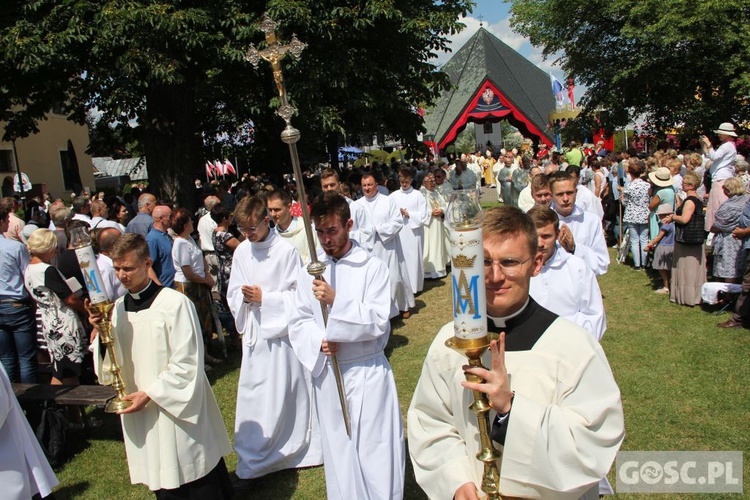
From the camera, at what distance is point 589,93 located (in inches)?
1038

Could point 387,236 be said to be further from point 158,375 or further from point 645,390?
point 158,375

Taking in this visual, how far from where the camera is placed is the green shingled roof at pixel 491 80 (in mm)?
34688

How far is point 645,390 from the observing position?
609 centimetres

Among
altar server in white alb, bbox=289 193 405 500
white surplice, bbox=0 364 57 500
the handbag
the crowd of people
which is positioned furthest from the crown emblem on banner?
the handbag

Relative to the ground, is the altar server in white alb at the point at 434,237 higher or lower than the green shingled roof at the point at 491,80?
lower

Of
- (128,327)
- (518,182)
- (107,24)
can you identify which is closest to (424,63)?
(518,182)

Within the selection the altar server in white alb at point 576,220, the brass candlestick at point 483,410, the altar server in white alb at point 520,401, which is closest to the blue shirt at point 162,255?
the altar server in white alb at point 576,220

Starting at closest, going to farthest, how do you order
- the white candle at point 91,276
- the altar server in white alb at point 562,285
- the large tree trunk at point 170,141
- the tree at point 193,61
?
the white candle at point 91,276, the altar server in white alb at point 562,285, the tree at point 193,61, the large tree trunk at point 170,141

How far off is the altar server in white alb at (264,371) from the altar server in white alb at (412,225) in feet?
20.1

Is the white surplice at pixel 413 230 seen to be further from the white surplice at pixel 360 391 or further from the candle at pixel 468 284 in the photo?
the candle at pixel 468 284

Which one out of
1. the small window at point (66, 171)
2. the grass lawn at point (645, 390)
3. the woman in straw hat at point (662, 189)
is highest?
the small window at point (66, 171)

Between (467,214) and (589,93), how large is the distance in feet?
87.7

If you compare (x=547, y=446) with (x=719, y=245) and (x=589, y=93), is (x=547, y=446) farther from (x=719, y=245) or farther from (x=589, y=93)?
(x=589, y=93)

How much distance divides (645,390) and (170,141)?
34.4ft
